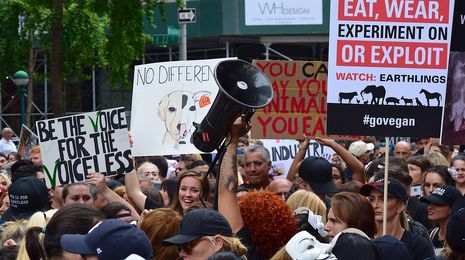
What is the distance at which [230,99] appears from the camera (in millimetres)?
7332

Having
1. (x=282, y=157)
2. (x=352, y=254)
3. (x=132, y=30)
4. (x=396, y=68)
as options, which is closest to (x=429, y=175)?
(x=396, y=68)

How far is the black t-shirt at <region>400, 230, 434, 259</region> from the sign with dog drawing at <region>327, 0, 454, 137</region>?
79cm

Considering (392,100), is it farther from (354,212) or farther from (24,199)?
(24,199)

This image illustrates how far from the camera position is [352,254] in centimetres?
564

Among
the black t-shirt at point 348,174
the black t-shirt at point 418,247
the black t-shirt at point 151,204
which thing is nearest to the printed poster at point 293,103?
Result: the black t-shirt at point 348,174

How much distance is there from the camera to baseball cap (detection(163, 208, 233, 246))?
5.84 meters

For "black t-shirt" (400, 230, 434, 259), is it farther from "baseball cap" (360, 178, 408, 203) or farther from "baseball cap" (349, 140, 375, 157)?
"baseball cap" (349, 140, 375, 157)

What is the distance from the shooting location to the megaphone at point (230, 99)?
24.2ft

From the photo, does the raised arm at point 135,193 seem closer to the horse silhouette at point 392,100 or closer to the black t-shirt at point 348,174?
the horse silhouette at point 392,100

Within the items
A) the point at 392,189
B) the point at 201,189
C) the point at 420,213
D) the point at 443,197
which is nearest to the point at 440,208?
the point at 443,197

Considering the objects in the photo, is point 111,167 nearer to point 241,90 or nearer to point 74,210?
point 241,90

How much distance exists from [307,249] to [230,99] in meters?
2.19

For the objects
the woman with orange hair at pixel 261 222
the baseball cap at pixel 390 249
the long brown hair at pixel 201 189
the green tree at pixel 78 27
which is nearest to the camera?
the baseball cap at pixel 390 249

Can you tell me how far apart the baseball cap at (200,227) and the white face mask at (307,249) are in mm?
606
